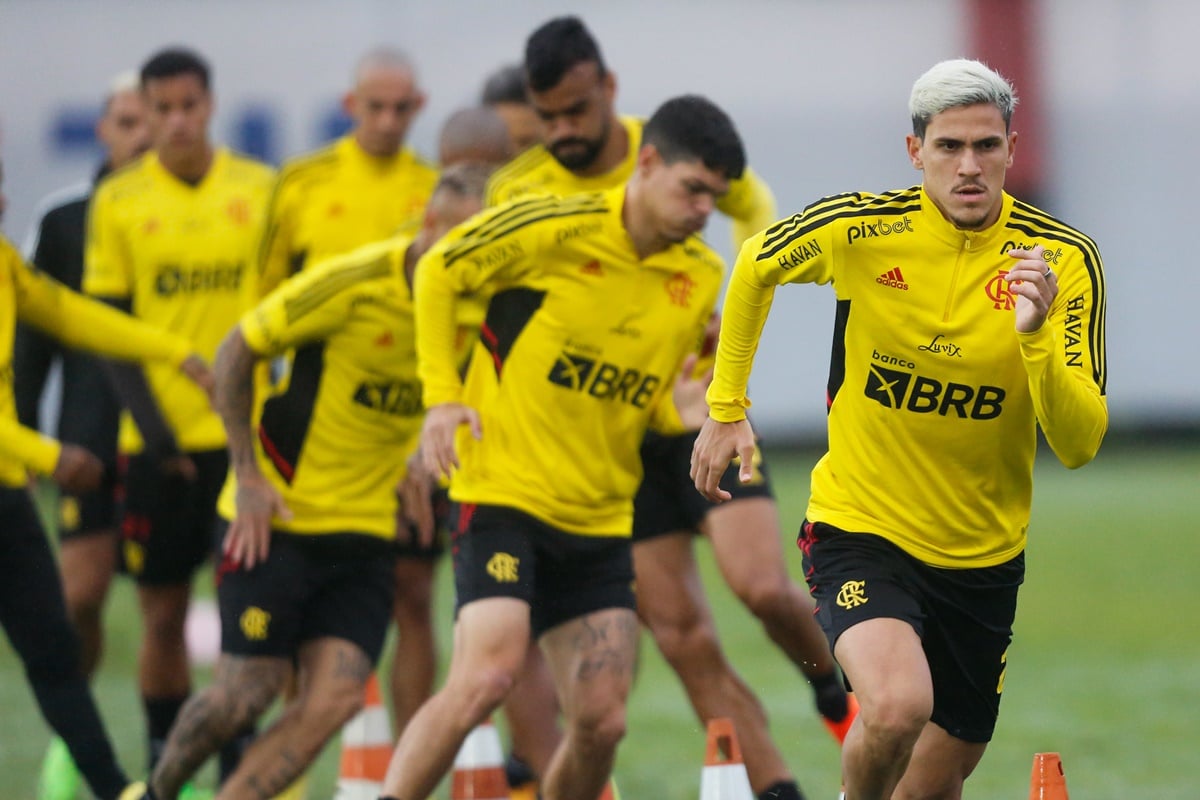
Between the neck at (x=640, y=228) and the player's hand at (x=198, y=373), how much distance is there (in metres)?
1.95

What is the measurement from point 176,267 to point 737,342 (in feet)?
14.2

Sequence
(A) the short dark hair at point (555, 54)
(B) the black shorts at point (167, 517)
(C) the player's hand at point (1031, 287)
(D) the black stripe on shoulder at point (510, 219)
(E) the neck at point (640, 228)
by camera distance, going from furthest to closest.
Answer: (B) the black shorts at point (167, 517) → (A) the short dark hair at point (555, 54) → (E) the neck at point (640, 228) → (D) the black stripe on shoulder at point (510, 219) → (C) the player's hand at point (1031, 287)

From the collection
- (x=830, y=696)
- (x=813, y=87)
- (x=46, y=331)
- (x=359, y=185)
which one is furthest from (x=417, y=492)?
(x=813, y=87)

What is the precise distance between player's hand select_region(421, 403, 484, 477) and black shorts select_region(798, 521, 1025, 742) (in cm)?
118

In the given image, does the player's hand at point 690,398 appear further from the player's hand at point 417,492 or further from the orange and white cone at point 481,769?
the orange and white cone at point 481,769

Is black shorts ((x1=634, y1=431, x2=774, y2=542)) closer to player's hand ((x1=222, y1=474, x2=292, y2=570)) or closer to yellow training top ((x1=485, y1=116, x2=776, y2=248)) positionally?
yellow training top ((x1=485, y1=116, x2=776, y2=248))

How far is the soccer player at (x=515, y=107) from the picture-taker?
9.27m

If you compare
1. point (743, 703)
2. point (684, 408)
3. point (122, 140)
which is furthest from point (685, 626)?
point (122, 140)

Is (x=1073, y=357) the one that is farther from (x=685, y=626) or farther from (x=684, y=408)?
(x=685, y=626)

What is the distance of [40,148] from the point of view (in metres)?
20.7

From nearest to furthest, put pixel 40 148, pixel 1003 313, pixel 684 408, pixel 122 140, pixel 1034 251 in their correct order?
pixel 1034 251 < pixel 1003 313 < pixel 684 408 < pixel 122 140 < pixel 40 148

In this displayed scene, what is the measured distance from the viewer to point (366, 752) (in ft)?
26.0

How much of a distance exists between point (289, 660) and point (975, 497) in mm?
2682

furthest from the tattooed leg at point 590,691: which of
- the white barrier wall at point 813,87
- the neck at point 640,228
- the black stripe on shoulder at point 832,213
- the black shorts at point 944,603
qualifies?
the white barrier wall at point 813,87
